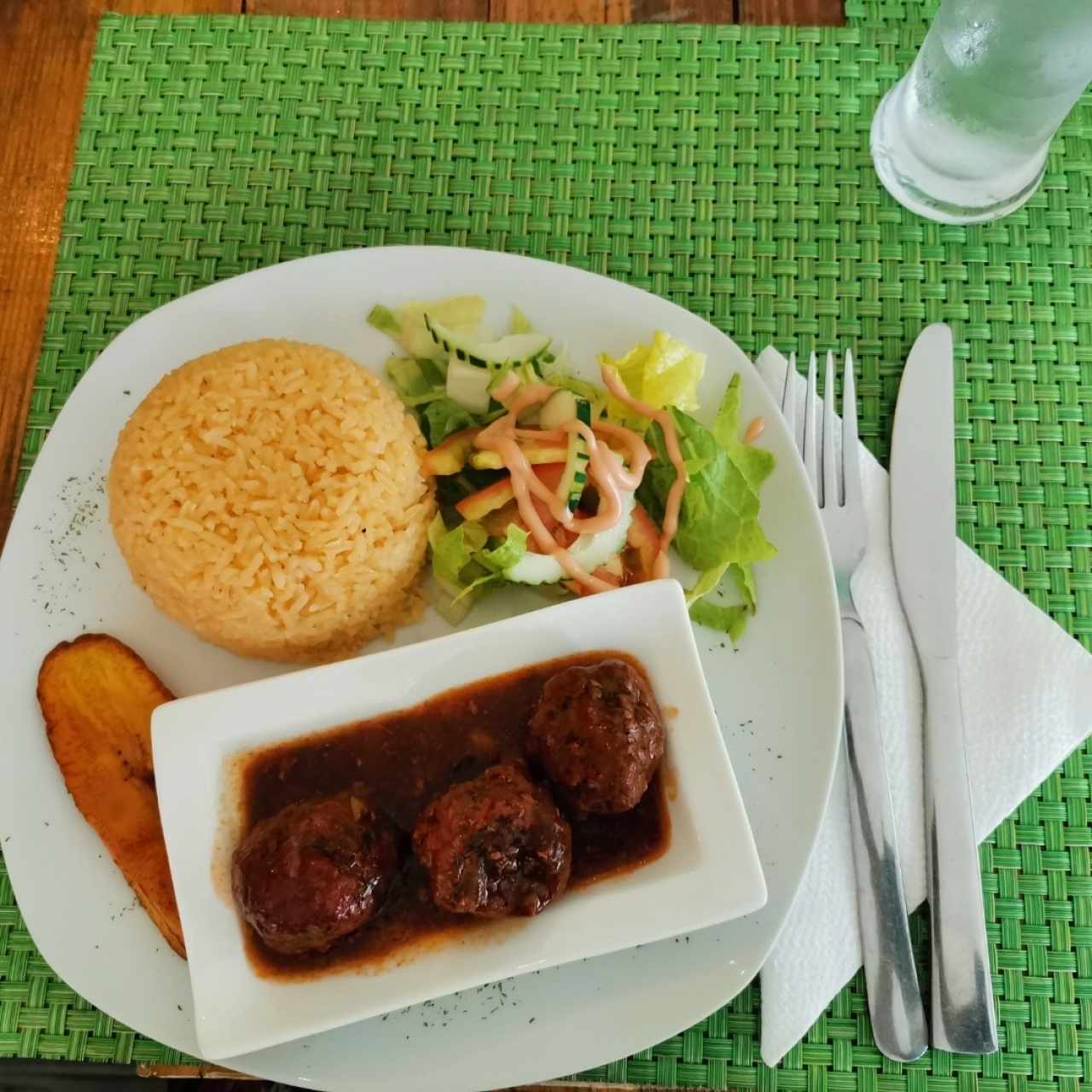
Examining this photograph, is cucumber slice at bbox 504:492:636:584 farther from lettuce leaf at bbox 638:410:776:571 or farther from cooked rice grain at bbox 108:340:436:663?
cooked rice grain at bbox 108:340:436:663

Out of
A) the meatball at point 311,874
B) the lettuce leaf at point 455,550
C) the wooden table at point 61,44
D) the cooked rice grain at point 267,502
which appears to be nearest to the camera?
the meatball at point 311,874

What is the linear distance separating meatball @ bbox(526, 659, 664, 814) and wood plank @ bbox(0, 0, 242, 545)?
1697mm

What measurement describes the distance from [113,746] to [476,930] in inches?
38.1

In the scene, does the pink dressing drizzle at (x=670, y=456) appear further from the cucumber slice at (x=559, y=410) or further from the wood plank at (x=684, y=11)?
the wood plank at (x=684, y=11)

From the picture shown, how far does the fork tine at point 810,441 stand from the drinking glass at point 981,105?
77 centimetres

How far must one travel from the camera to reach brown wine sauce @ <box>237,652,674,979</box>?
2.09m

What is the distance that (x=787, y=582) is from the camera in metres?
2.38

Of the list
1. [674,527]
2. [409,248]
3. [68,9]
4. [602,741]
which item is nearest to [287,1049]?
[602,741]

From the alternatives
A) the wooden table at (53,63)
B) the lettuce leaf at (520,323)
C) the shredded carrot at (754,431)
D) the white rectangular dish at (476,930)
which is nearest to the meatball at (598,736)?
the white rectangular dish at (476,930)

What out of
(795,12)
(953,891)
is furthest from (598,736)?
(795,12)

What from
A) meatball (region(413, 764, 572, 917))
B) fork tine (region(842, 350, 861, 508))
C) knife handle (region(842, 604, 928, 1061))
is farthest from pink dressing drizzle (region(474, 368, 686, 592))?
knife handle (region(842, 604, 928, 1061))

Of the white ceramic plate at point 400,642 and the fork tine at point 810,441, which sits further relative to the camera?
the fork tine at point 810,441

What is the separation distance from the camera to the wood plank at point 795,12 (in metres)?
2.98

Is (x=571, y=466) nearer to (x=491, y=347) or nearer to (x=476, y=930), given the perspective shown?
(x=491, y=347)
